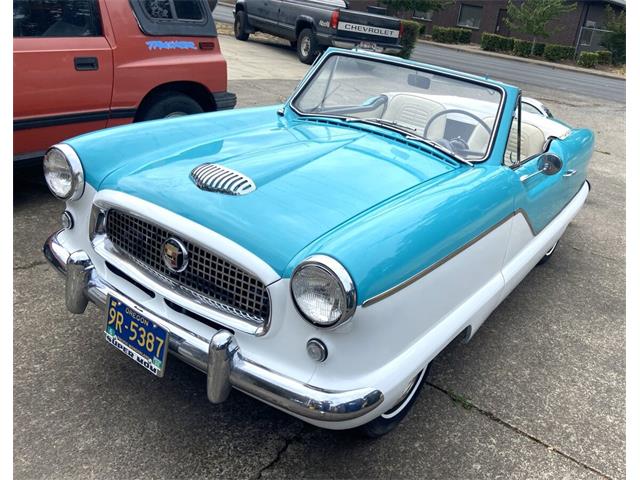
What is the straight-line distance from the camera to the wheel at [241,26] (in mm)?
14586

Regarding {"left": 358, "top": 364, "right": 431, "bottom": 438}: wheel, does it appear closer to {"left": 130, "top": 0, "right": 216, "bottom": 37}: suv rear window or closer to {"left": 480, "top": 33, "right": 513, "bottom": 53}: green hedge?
{"left": 130, "top": 0, "right": 216, "bottom": 37}: suv rear window

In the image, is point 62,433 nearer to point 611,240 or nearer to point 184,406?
point 184,406

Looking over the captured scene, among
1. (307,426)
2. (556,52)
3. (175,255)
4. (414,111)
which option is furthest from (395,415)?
(556,52)

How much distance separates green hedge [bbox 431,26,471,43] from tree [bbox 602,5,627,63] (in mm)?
6948

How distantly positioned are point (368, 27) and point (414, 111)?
9.79 metres

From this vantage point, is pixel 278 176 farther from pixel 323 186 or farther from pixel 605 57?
pixel 605 57

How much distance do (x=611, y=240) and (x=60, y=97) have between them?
482 cm

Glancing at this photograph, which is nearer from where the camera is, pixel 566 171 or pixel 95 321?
pixel 95 321

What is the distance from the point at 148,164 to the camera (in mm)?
2484

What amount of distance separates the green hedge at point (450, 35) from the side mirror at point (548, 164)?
2894 cm

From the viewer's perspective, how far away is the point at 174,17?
191 inches

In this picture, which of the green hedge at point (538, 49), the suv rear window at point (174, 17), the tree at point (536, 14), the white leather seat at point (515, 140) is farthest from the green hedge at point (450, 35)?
the white leather seat at point (515, 140)

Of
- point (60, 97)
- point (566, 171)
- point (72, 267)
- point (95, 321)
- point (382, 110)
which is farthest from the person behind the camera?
point (60, 97)

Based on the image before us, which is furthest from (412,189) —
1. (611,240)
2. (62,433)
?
(611,240)
